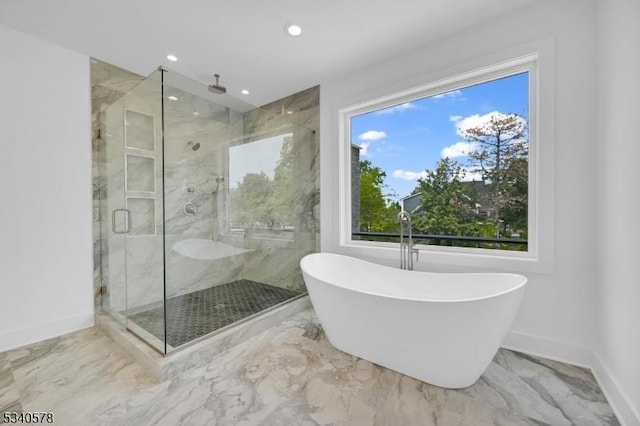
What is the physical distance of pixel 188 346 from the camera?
5.90ft

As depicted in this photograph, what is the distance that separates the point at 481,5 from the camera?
1.83 m

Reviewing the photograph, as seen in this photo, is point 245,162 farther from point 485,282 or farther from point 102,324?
point 485,282

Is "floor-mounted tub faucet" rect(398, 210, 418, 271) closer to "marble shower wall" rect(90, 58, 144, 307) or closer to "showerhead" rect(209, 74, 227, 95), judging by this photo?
"showerhead" rect(209, 74, 227, 95)

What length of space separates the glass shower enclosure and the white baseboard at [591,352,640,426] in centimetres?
229

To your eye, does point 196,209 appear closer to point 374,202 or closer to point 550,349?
point 374,202

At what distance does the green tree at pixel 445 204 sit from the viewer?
229 centimetres

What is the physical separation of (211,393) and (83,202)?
6.75 feet

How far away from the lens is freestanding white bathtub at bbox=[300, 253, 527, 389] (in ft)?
4.60

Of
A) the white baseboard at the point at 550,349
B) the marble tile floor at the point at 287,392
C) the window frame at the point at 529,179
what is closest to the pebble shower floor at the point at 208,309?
the marble tile floor at the point at 287,392

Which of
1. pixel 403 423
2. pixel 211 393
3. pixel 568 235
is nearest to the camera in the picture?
pixel 403 423

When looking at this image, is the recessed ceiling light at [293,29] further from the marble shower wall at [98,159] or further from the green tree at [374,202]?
the marble shower wall at [98,159]

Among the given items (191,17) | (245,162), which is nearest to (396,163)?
(245,162)

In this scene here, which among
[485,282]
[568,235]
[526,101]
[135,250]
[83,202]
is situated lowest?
[485,282]

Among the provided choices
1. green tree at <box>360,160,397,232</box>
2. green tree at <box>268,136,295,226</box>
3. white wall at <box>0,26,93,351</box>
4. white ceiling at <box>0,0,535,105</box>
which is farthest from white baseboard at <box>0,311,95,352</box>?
green tree at <box>360,160,397,232</box>
